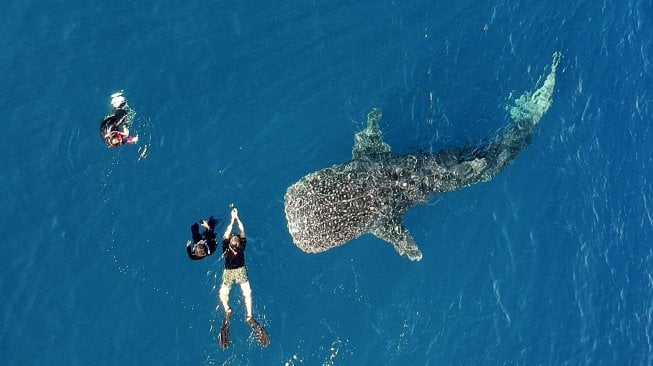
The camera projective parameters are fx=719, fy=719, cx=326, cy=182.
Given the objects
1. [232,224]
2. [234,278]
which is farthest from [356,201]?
[234,278]

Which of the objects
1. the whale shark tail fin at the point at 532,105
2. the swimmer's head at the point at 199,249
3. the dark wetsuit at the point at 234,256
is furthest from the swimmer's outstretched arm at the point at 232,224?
the whale shark tail fin at the point at 532,105

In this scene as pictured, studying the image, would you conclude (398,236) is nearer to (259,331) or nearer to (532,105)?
(259,331)

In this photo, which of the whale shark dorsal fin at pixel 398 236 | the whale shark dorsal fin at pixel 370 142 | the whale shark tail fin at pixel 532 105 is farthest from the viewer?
the whale shark tail fin at pixel 532 105

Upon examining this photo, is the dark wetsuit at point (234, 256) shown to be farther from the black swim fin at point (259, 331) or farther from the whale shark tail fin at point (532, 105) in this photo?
the whale shark tail fin at point (532, 105)

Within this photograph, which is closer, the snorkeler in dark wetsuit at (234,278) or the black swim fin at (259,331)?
the snorkeler in dark wetsuit at (234,278)

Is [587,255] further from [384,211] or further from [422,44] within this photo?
[422,44]
